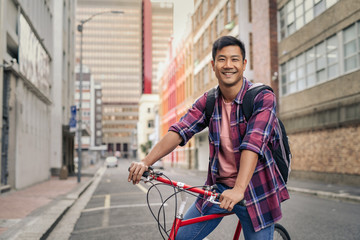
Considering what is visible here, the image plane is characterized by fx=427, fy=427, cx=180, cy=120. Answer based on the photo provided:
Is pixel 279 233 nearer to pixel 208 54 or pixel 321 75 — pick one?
pixel 321 75

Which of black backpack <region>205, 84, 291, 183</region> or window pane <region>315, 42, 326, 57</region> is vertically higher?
window pane <region>315, 42, 326, 57</region>

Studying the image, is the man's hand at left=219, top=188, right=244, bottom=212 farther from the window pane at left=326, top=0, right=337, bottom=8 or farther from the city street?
the window pane at left=326, top=0, right=337, bottom=8

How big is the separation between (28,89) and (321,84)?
1392 centimetres

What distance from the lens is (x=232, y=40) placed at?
2.72 metres

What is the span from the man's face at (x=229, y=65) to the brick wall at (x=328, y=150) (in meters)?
16.0

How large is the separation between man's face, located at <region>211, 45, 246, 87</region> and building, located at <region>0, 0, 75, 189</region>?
12.6 m

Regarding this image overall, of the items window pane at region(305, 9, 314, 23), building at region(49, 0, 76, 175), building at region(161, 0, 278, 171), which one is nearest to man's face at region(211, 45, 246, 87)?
window pane at region(305, 9, 314, 23)

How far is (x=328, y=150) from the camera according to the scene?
19656mm

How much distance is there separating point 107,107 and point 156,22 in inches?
1496

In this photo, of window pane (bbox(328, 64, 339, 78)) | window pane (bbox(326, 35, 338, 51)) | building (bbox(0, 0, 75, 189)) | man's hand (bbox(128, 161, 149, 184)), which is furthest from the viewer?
window pane (bbox(326, 35, 338, 51))

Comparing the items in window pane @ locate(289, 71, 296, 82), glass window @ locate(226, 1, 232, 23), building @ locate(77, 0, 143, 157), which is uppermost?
building @ locate(77, 0, 143, 157)

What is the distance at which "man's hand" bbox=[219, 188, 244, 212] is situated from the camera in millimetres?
2389

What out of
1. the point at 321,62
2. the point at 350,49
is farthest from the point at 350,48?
the point at 321,62

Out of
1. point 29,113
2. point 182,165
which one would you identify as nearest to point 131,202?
point 29,113
